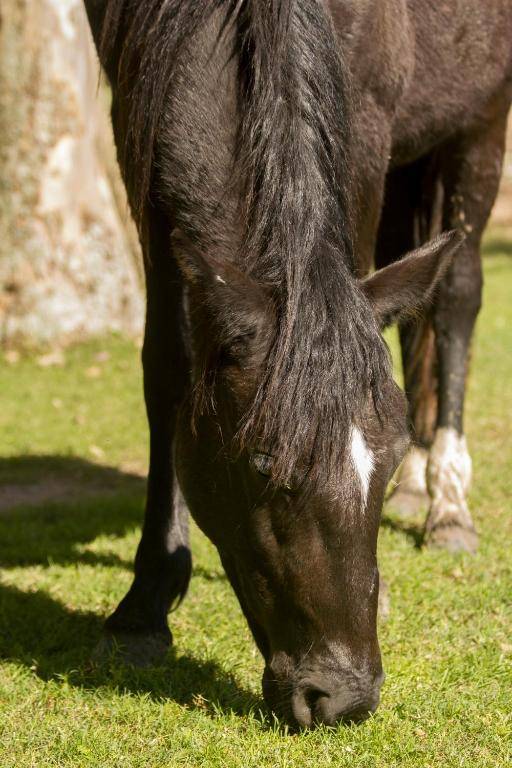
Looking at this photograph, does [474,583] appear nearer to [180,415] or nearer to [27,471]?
[180,415]

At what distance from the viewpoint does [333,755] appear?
3207 millimetres

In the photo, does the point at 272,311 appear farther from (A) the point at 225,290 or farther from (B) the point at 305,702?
(B) the point at 305,702

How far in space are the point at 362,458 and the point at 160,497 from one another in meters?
1.39

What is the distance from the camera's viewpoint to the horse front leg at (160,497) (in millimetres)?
3850

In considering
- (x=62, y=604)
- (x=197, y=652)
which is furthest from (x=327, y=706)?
(x=62, y=604)

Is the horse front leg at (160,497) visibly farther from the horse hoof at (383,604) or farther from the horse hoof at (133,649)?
the horse hoof at (383,604)

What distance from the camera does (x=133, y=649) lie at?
12.7ft

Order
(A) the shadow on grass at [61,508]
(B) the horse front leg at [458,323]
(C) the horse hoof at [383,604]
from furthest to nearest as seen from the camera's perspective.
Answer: (B) the horse front leg at [458,323] → (A) the shadow on grass at [61,508] → (C) the horse hoof at [383,604]

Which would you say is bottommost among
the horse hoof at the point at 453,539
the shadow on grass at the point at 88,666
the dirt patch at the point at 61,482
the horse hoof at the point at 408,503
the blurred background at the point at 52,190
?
the shadow on grass at the point at 88,666

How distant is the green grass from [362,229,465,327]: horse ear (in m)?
1.28

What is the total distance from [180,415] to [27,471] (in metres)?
3.39

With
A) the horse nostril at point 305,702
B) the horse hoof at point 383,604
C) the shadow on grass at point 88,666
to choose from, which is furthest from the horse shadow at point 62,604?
the horse hoof at point 383,604

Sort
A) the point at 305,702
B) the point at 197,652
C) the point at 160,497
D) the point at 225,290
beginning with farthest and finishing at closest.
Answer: the point at 160,497, the point at 197,652, the point at 305,702, the point at 225,290

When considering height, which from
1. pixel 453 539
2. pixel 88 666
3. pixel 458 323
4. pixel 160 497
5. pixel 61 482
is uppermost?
pixel 458 323
